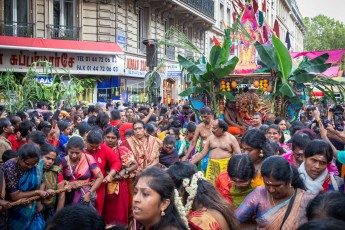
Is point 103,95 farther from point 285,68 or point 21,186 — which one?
point 21,186

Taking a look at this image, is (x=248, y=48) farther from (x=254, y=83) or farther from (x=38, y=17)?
(x=38, y=17)

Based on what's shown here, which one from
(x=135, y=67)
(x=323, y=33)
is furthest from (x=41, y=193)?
(x=323, y=33)

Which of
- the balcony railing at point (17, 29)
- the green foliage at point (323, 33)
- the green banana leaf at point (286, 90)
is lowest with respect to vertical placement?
the green banana leaf at point (286, 90)

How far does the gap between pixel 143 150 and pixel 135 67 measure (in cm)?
1586

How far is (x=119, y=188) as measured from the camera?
6.42 meters

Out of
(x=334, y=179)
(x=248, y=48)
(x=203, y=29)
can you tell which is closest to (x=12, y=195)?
(x=334, y=179)

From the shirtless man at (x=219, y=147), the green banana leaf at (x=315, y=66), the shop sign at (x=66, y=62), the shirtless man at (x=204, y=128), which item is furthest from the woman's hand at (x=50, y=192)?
the shop sign at (x=66, y=62)

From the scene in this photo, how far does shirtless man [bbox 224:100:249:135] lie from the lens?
418 inches

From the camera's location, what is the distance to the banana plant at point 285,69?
1059 centimetres

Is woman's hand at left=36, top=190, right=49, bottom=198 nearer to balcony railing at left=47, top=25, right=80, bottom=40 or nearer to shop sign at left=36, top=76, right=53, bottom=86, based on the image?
shop sign at left=36, top=76, right=53, bottom=86

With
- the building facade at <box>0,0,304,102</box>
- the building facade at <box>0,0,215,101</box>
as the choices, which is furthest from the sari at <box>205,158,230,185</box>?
the building facade at <box>0,0,215,101</box>

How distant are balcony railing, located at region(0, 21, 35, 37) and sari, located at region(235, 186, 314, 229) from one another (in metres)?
16.5

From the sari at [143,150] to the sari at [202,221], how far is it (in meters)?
3.82

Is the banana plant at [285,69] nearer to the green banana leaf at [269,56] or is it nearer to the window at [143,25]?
the green banana leaf at [269,56]
